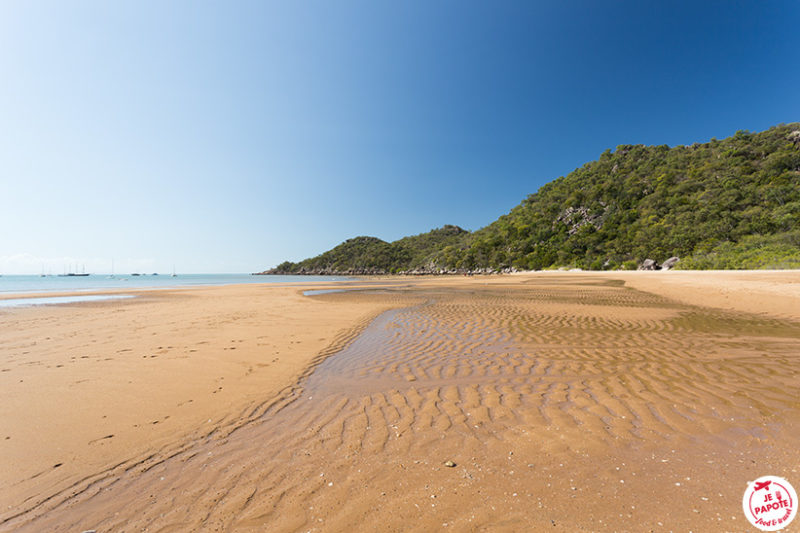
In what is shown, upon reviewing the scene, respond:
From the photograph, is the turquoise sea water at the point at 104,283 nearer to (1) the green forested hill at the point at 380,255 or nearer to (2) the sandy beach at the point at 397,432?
(2) the sandy beach at the point at 397,432

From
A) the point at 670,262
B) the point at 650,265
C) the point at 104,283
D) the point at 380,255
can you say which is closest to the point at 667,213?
the point at 650,265

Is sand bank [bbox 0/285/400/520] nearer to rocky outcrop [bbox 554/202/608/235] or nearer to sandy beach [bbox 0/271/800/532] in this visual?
sandy beach [bbox 0/271/800/532]

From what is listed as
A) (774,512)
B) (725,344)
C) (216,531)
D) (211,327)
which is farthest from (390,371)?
(725,344)

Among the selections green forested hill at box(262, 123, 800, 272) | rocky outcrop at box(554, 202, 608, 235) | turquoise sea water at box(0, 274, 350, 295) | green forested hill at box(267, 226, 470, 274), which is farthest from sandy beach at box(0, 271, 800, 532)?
green forested hill at box(267, 226, 470, 274)

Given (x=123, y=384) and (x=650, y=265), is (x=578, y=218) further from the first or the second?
(x=123, y=384)

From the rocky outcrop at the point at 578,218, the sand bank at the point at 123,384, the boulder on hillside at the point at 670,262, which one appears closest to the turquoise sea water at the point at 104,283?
the sand bank at the point at 123,384

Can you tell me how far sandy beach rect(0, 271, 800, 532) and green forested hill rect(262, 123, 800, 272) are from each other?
120ft

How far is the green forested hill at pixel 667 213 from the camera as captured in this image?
3812 centimetres

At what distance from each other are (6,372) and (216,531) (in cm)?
745

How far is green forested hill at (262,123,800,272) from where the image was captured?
38125 mm

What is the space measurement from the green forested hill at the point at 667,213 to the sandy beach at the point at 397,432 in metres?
36.5

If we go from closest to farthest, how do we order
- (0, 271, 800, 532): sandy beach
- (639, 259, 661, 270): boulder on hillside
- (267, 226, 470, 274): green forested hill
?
(0, 271, 800, 532): sandy beach, (639, 259, 661, 270): boulder on hillside, (267, 226, 470, 274): green forested hill

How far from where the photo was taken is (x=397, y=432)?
367cm

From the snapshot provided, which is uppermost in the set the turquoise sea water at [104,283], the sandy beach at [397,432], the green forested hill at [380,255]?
the green forested hill at [380,255]
